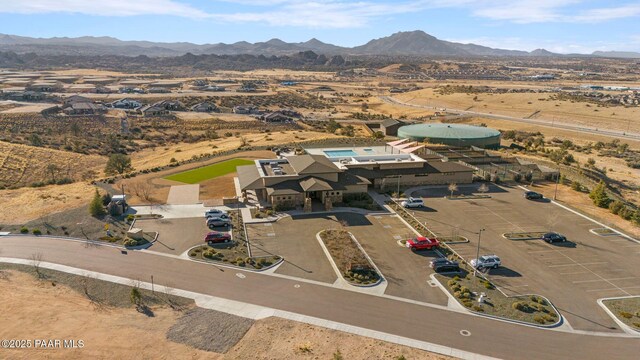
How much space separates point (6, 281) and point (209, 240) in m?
19.0

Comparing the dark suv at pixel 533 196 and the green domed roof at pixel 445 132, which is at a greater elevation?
the green domed roof at pixel 445 132

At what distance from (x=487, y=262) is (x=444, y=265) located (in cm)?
465

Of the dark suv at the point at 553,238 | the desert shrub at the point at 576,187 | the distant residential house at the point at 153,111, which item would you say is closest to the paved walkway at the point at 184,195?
the dark suv at the point at 553,238

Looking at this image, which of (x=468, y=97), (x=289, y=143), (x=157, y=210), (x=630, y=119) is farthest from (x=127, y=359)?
(x=468, y=97)

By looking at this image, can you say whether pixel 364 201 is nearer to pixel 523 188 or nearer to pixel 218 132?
pixel 523 188

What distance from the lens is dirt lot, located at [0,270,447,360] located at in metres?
32.5

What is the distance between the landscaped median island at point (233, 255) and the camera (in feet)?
151

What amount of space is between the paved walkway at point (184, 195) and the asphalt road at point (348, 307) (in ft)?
52.2

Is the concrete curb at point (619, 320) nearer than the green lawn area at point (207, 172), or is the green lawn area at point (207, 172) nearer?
the concrete curb at point (619, 320)

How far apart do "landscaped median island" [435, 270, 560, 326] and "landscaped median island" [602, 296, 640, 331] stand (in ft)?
17.4

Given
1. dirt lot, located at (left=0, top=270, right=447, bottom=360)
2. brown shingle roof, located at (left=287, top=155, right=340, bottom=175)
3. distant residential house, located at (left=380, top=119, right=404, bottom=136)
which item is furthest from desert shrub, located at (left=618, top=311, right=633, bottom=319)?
distant residential house, located at (left=380, top=119, right=404, bottom=136)

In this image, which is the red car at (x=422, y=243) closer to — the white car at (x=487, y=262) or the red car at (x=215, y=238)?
the white car at (x=487, y=262)

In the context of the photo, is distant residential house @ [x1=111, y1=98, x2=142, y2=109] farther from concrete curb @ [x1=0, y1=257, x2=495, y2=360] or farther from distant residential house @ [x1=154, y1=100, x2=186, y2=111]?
concrete curb @ [x1=0, y1=257, x2=495, y2=360]

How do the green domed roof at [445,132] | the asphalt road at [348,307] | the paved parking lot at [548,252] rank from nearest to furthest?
1. the asphalt road at [348,307]
2. the paved parking lot at [548,252]
3. the green domed roof at [445,132]
